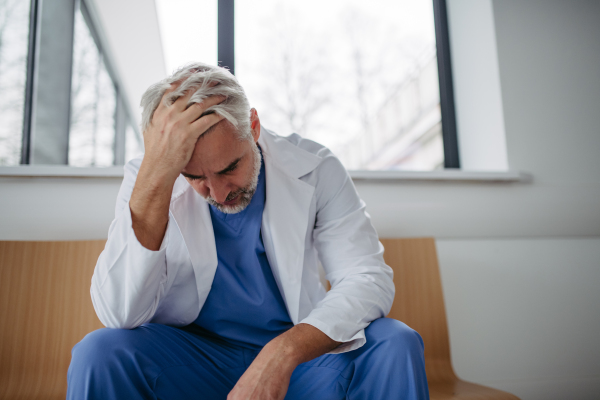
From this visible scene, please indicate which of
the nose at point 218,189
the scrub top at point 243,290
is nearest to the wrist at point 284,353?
the scrub top at point 243,290

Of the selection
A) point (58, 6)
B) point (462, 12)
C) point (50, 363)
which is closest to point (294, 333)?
point (50, 363)

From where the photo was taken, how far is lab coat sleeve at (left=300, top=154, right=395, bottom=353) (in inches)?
33.1

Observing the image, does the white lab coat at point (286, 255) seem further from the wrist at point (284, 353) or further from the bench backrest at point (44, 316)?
the bench backrest at point (44, 316)

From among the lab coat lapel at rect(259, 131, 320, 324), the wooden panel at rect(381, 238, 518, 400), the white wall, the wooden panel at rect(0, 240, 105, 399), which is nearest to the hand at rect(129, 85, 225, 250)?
the lab coat lapel at rect(259, 131, 320, 324)

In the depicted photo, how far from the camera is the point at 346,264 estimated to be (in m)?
1.00

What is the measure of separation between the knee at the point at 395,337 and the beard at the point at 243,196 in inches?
17.9

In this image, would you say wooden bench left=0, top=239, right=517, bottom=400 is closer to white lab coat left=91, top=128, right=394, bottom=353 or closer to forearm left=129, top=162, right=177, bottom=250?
white lab coat left=91, top=128, right=394, bottom=353

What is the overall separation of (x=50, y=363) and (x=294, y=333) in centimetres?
92

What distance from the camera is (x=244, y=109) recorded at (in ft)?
3.20

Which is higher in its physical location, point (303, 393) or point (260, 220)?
point (260, 220)

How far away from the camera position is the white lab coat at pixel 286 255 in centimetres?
83

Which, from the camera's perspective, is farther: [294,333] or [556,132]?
[556,132]

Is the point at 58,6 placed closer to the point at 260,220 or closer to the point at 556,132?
the point at 260,220

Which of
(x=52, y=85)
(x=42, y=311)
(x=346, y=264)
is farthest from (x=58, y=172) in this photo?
(x=52, y=85)
